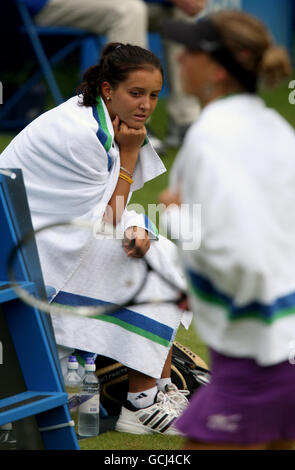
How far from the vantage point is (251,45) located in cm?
254

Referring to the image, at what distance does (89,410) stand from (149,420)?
0.24 m

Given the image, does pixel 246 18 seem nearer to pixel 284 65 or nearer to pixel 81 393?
pixel 284 65

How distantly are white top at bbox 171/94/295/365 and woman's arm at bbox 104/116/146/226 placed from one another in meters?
1.60

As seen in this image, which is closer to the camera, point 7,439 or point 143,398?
point 7,439

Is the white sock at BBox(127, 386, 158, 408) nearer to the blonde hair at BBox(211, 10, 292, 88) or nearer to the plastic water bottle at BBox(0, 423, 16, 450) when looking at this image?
the plastic water bottle at BBox(0, 423, 16, 450)

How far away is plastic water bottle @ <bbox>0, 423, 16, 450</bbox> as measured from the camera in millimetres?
3521

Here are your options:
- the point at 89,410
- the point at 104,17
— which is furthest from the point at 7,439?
the point at 104,17

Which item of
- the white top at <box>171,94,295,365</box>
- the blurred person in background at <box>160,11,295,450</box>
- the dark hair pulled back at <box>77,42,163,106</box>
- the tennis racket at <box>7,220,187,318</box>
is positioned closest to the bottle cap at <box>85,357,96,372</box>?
the tennis racket at <box>7,220,187,318</box>

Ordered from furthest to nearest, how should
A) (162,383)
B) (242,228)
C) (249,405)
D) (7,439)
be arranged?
1. (162,383)
2. (7,439)
3. (249,405)
4. (242,228)

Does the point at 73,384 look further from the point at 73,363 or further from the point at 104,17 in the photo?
the point at 104,17

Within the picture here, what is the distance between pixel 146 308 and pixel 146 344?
0.14 metres

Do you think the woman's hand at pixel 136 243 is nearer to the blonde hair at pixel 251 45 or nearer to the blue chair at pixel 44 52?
the blonde hair at pixel 251 45

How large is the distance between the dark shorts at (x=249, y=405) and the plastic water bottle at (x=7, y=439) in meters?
1.19

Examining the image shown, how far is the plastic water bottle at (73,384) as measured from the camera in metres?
3.99
